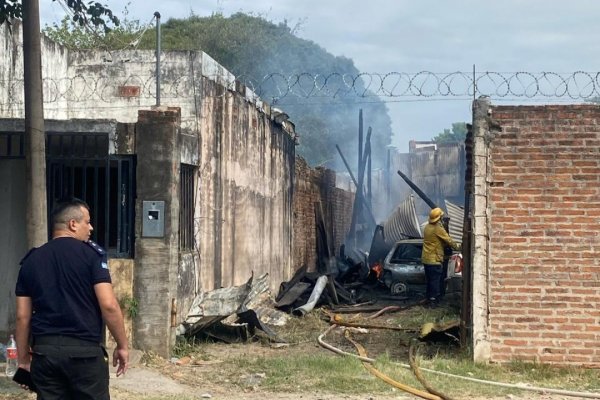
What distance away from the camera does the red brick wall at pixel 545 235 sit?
380 inches

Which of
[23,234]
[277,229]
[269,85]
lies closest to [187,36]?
[269,85]

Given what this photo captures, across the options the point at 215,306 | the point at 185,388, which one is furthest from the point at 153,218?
the point at 215,306

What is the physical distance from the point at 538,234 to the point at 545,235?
80mm

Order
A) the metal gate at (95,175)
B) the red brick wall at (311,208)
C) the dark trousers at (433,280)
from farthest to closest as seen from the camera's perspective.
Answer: the red brick wall at (311,208), the dark trousers at (433,280), the metal gate at (95,175)

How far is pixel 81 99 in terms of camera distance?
46.2ft

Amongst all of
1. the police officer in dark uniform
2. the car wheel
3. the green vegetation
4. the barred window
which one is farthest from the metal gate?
the car wheel

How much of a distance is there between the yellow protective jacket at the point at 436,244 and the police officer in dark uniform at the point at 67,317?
11577 millimetres

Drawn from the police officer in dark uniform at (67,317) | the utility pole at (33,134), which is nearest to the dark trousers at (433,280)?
the utility pole at (33,134)

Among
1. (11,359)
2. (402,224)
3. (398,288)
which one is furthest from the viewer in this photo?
(402,224)

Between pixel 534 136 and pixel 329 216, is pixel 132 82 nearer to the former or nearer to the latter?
pixel 534 136

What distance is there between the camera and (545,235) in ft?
31.9

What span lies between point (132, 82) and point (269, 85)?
2717 centimetres

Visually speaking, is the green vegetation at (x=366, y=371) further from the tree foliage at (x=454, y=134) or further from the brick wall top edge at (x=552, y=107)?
the tree foliage at (x=454, y=134)

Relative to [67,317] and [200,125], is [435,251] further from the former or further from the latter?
[67,317]
